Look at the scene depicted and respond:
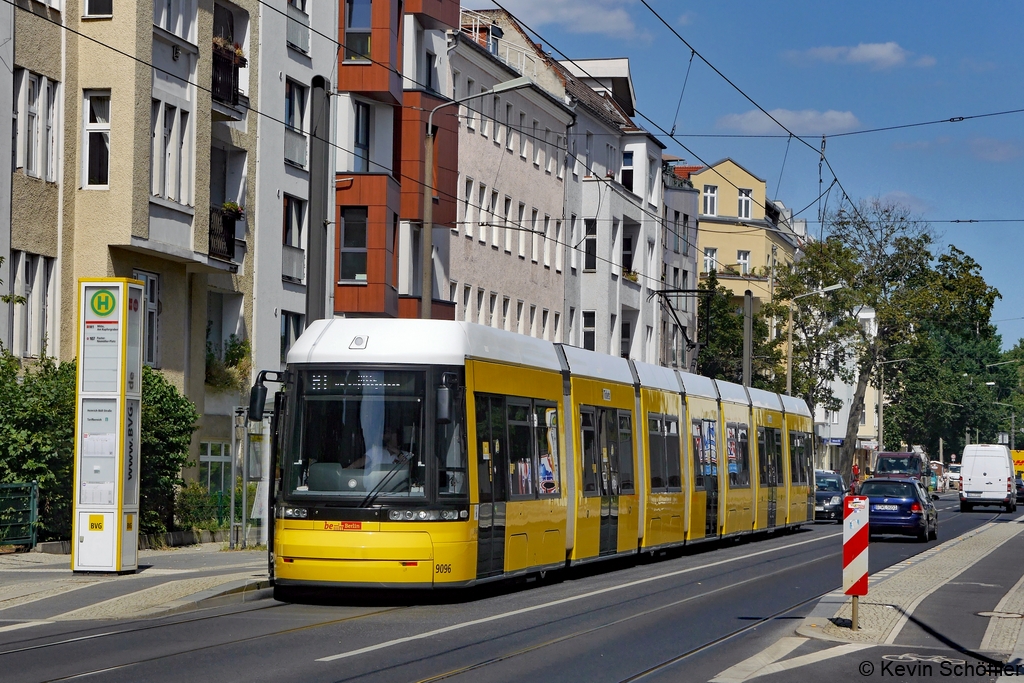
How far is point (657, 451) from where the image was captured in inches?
986

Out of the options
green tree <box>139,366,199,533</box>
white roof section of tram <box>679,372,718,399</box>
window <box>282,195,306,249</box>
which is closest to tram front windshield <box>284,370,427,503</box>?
green tree <box>139,366,199,533</box>

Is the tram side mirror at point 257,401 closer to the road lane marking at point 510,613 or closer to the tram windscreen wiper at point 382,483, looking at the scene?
the tram windscreen wiper at point 382,483

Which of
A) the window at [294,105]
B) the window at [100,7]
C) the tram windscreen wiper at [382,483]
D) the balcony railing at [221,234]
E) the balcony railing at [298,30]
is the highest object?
the balcony railing at [298,30]

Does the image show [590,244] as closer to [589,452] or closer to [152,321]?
[152,321]

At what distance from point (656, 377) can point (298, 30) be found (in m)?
16.4

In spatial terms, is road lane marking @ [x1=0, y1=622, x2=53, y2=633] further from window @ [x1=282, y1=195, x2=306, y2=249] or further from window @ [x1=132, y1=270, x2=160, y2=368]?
window @ [x1=282, y1=195, x2=306, y2=249]

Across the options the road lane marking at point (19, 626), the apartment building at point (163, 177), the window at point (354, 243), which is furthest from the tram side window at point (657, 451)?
the window at point (354, 243)

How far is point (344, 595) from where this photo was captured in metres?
18.4

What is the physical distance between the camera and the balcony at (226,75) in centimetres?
3244

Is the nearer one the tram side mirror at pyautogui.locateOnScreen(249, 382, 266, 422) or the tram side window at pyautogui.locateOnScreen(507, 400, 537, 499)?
the tram side mirror at pyautogui.locateOnScreen(249, 382, 266, 422)

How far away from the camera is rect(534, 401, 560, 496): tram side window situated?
19.4 m

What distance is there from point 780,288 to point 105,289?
179 feet

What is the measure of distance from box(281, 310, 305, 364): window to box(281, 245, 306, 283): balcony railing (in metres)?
0.83

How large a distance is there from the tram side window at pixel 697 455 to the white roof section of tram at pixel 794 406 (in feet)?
29.3
